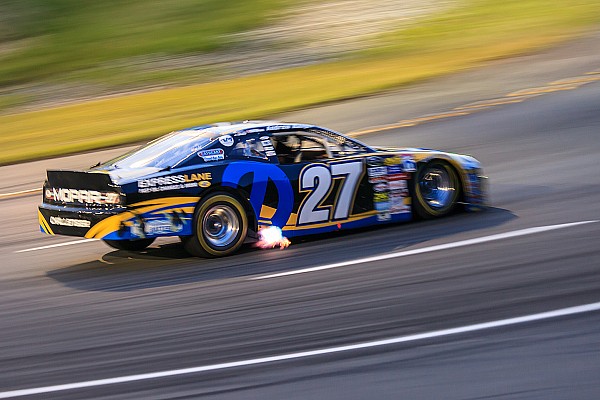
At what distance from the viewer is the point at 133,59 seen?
1229 inches

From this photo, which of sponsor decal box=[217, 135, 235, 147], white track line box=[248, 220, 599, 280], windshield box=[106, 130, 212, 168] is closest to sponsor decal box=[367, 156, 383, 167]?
white track line box=[248, 220, 599, 280]

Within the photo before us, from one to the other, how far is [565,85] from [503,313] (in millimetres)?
13493

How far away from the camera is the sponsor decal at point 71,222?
28.3 feet

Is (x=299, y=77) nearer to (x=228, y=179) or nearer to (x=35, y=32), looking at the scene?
(x=228, y=179)

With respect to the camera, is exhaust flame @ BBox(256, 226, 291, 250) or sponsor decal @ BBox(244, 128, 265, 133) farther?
sponsor decal @ BBox(244, 128, 265, 133)

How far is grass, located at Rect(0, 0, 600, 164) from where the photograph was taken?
19328mm

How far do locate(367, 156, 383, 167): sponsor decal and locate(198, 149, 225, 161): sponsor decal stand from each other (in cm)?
158

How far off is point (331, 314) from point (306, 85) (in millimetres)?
16119

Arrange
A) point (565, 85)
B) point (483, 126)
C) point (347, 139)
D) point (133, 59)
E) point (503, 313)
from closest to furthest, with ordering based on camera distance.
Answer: point (503, 313), point (347, 139), point (483, 126), point (565, 85), point (133, 59)

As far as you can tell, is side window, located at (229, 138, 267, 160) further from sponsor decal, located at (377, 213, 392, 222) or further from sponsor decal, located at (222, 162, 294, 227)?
sponsor decal, located at (377, 213, 392, 222)

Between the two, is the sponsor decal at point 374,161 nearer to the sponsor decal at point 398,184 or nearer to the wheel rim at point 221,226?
the sponsor decal at point 398,184

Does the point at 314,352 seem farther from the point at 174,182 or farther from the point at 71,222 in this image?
the point at 71,222

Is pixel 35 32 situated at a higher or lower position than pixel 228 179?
higher

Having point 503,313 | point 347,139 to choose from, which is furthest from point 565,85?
point 503,313
